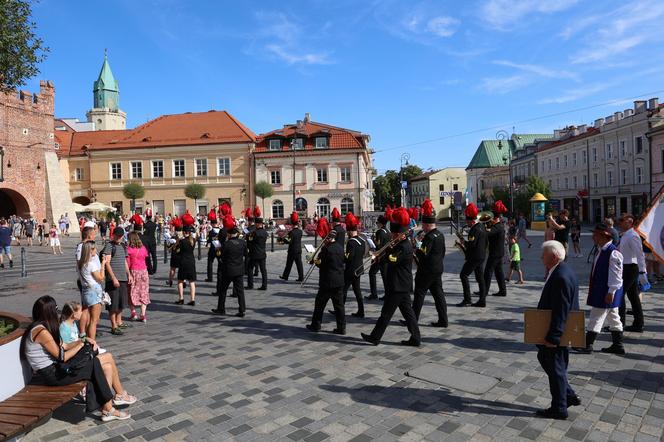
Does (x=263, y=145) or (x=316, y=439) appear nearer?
(x=316, y=439)

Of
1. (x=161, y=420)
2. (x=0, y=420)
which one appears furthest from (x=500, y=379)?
(x=0, y=420)

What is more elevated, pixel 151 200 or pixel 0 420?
pixel 151 200

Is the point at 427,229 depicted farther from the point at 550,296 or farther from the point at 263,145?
the point at 263,145

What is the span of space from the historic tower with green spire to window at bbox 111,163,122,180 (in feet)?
150

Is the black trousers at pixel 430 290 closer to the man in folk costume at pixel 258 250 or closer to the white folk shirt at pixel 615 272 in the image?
the white folk shirt at pixel 615 272

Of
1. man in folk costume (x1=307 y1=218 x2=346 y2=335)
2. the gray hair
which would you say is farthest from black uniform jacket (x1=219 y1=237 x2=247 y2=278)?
the gray hair

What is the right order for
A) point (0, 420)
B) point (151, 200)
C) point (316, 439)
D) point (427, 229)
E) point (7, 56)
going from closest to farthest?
point (0, 420)
point (316, 439)
point (7, 56)
point (427, 229)
point (151, 200)

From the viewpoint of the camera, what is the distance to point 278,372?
611 cm

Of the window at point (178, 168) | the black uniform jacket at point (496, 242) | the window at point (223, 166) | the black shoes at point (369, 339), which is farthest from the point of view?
the window at point (178, 168)

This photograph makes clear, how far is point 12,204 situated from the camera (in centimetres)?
4028

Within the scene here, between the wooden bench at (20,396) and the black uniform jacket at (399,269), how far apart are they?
404 centimetres

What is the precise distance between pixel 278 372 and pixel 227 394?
85 centimetres

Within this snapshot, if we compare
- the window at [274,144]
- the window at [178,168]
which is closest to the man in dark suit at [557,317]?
the window at [274,144]

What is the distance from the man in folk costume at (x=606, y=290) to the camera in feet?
20.3
